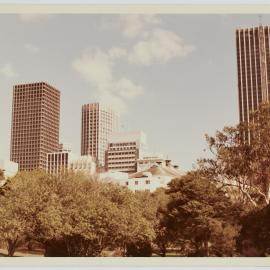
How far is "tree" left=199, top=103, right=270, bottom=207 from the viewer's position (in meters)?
21.6

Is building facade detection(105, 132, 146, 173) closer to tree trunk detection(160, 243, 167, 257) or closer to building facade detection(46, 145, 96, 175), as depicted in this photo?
building facade detection(46, 145, 96, 175)

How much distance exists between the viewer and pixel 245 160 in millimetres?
22297

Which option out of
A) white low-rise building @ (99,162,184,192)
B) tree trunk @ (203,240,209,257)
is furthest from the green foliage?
white low-rise building @ (99,162,184,192)

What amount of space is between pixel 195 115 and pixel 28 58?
7.64 meters

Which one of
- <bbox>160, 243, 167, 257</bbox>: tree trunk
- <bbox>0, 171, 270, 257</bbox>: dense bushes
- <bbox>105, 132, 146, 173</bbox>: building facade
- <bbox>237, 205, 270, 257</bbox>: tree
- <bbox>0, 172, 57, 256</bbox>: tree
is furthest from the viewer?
<bbox>105, 132, 146, 173</bbox>: building facade

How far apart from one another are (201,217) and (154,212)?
2.53m

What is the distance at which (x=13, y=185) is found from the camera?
73.9ft

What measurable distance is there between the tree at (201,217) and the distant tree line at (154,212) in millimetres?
51

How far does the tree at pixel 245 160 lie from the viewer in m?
21.6

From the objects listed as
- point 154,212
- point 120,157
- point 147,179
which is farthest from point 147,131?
point 120,157

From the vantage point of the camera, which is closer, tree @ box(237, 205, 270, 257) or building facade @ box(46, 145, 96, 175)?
tree @ box(237, 205, 270, 257)

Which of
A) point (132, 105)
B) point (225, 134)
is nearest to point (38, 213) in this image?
point (132, 105)

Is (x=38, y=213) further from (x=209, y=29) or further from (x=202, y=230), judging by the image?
(x=209, y=29)

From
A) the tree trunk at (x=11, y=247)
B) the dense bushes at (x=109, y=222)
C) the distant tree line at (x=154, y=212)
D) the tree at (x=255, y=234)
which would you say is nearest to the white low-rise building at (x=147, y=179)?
the distant tree line at (x=154, y=212)
